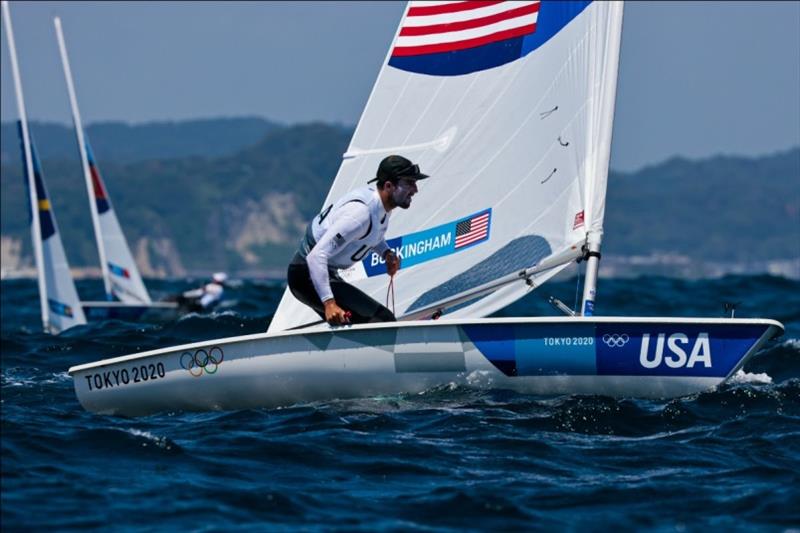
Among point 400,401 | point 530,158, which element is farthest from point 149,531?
point 530,158

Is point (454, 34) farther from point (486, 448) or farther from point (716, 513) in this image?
point (716, 513)

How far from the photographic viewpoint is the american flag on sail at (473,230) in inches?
421

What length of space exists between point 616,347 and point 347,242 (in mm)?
1867

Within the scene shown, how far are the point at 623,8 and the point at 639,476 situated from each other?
3.79 m

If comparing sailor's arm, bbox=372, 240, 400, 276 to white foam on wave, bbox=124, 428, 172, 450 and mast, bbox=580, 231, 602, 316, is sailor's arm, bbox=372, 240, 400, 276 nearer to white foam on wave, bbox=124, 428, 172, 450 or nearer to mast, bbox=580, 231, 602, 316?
mast, bbox=580, 231, 602, 316

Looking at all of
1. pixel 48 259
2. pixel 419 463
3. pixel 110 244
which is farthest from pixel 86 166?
pixel 419 463

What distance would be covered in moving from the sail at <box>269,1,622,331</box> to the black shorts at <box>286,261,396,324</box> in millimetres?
730

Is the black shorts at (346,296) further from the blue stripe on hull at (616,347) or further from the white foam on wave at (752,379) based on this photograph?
the white foam on wave at (752,379)

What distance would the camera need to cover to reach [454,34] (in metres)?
10.9

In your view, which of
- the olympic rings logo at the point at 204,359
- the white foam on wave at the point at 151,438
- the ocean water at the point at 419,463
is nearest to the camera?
the ocean water at the point at 419,463

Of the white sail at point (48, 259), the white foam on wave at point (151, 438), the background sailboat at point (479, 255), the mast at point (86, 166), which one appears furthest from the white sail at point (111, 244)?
the white foam on wave at point (151, 438)

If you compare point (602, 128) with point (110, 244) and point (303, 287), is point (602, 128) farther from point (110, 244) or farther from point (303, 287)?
point (110, 244)

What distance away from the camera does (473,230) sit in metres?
10.7

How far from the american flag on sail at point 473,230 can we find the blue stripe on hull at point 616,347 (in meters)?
1.49
